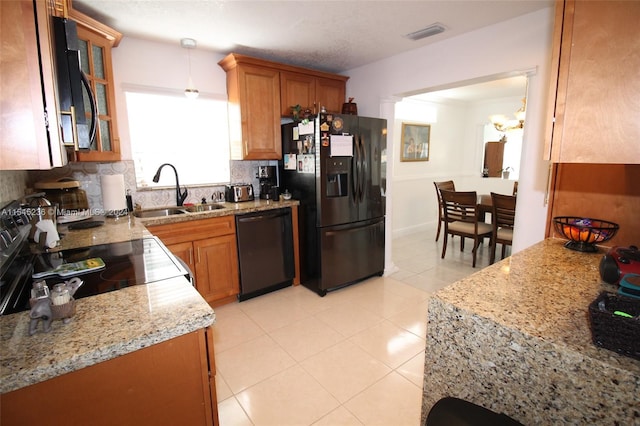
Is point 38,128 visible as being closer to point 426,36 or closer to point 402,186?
point 426,36

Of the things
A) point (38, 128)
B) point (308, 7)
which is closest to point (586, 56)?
point (38, 128)

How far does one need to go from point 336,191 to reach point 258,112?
1137 millimetres

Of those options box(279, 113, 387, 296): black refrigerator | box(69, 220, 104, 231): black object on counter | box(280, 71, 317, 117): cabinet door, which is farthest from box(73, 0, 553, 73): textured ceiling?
box(69, 220, 104, 231): black object on counter

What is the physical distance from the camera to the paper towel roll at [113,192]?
7.93ft

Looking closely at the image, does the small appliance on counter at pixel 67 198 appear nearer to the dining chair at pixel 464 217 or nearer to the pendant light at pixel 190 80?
the pendant light at pixel 190 80

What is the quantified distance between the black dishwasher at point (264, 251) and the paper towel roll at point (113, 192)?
0.94 meters

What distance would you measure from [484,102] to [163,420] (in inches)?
259

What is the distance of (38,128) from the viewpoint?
0.77m

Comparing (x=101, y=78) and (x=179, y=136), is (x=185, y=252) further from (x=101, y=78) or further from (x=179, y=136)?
(x=101, y=78)

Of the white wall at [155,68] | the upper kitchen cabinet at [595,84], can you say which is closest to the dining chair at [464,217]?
the upper kitchen cabinet at [595,84]

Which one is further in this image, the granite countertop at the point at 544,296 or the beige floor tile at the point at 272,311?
the beige floor tile at the point at 272,311

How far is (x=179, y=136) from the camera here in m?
3.12

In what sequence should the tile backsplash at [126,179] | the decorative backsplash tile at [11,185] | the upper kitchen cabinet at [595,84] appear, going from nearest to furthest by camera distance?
the upper kitchen cabinet at [595,84] < the decorative backsplash tile at [11,185] < the tile backsplash at [126,179]

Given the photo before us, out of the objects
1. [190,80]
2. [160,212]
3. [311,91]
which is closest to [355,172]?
[311,91]
